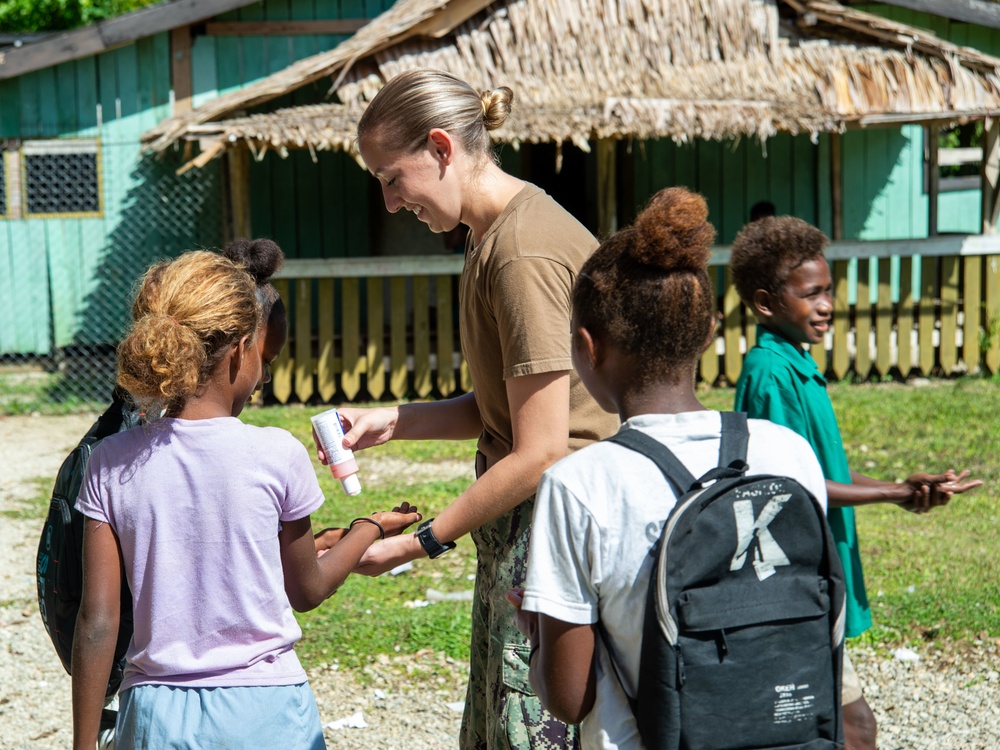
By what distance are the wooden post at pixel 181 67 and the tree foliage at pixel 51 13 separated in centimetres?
1015

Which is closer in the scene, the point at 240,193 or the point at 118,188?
the point at 240,193

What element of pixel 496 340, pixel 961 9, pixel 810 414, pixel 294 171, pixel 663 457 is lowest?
pixel 810 414

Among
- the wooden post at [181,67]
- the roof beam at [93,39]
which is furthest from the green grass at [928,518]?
the roof beam at [93,39]

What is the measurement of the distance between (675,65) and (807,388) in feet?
28.0

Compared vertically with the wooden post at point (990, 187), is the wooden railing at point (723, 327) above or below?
below

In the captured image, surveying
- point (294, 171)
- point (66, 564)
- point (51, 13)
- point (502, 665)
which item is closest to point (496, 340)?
point (502, 665)

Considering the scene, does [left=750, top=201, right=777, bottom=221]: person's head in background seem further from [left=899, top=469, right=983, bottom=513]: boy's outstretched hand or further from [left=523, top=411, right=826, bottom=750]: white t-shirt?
[left=523, top=411, right=826, bottom=750]: white t-shirt

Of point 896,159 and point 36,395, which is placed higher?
point 896,159

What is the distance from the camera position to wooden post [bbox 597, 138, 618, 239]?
1092 cm

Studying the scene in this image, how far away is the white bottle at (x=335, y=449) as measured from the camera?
2.75m

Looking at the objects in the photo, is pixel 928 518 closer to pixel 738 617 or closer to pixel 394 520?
pixel 394 520

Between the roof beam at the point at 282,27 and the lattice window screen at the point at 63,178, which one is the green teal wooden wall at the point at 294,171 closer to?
the roof beam at the point at 282,27

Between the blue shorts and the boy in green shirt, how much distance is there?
1500 mm

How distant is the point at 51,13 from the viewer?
21.4 metres
